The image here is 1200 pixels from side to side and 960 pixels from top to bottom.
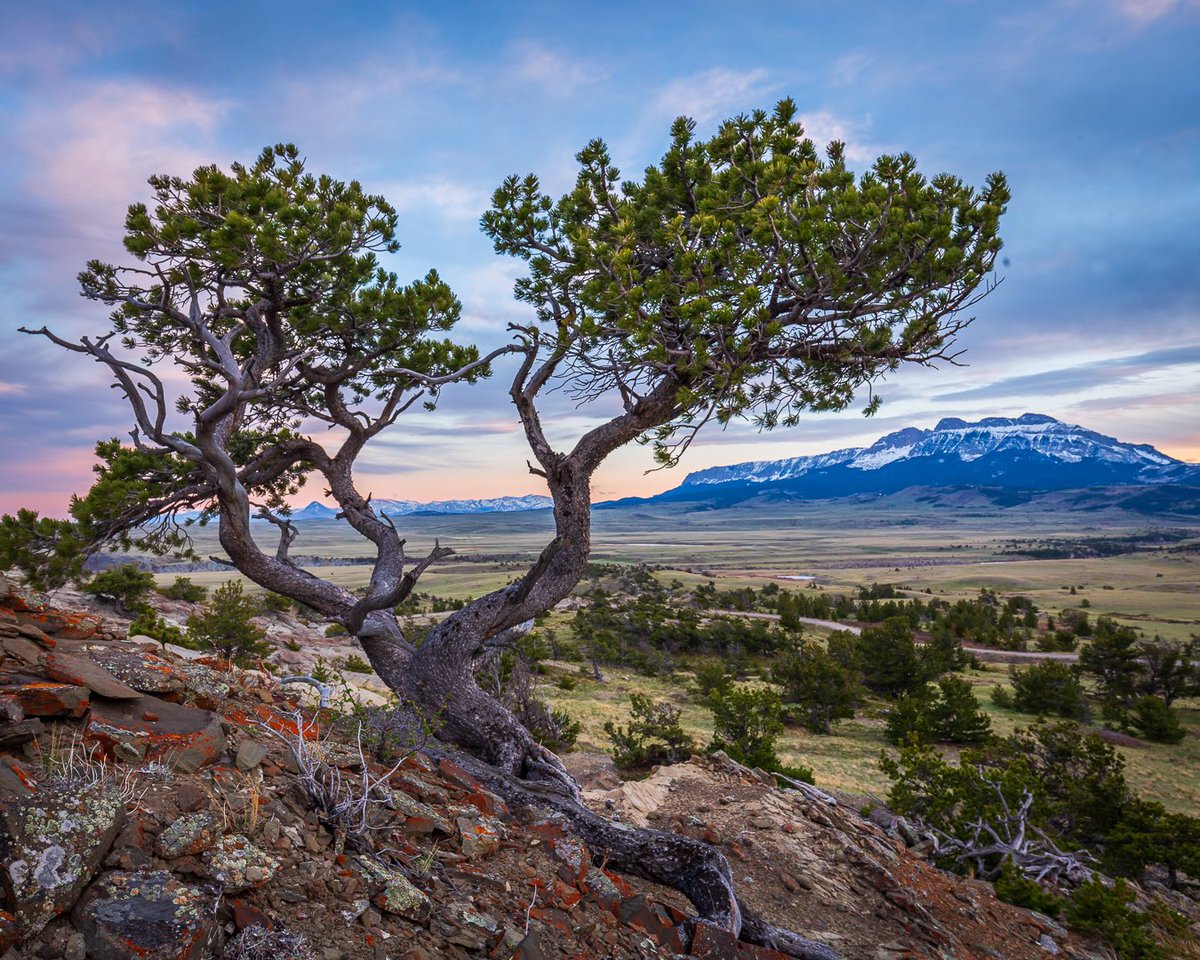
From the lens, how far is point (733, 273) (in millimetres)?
5848

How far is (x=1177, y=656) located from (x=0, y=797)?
142ft

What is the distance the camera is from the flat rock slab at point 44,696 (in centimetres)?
387

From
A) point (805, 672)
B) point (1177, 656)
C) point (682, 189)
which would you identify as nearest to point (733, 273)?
point (682, 189)

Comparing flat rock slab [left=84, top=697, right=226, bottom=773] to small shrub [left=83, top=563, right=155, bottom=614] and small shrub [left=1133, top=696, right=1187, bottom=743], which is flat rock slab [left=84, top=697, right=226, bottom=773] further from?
small shrub [left=1133, top=696, right=1187, bottom=743]

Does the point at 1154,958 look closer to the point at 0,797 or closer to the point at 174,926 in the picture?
the point at 174,926

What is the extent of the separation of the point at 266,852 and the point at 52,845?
1076 millimetres

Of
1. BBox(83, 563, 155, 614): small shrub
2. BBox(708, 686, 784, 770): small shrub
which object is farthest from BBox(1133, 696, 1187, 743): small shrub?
BBox(83, 563, 155, 614): small shrub

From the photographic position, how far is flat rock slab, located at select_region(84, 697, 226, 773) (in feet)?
13.2

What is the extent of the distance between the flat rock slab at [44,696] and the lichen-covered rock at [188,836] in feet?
4.60

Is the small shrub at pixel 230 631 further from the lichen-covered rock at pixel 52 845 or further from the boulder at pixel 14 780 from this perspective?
the lichen-covered rock at pixel 52 845

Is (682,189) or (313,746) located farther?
(682,189)

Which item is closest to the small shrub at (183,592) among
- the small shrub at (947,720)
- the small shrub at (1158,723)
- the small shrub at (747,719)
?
the small shrub at (747,719)

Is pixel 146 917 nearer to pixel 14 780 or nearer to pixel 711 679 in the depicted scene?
pixel 14 780

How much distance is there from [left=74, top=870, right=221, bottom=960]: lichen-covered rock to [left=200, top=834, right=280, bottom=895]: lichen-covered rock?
0.45 ft
